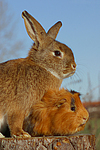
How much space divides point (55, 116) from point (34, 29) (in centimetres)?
111

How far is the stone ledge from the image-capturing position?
2756 mm

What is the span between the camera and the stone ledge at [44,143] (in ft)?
9.04

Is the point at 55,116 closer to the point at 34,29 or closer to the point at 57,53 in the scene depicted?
the point at 57,53

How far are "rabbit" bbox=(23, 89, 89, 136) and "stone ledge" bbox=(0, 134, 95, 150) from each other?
0.08 m

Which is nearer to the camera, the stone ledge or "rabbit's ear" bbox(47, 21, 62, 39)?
the stone ledge

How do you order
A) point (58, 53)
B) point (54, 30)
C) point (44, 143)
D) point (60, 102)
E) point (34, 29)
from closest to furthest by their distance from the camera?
point (44, 143) → point (60, 102) → point (58, 53) → point (34, 29) → point (54, 30)

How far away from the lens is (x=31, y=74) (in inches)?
119

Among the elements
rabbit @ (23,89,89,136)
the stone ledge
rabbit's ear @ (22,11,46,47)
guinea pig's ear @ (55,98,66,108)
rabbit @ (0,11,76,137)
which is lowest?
the stone ledge

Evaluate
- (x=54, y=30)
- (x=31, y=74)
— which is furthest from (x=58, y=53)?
(x=54, y=30)

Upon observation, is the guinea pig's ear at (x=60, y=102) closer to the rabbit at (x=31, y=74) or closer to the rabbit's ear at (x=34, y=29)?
the rabbit at (x=31, y=74)

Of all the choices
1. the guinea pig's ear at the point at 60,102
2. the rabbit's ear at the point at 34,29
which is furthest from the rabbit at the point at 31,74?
the guinea pig's ear at the point at 60,102

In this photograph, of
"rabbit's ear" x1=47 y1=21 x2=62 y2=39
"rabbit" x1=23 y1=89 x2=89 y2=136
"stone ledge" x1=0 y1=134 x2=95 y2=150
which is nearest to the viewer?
"stone ledge" x1=0 y1=134 x2=95 y2=150

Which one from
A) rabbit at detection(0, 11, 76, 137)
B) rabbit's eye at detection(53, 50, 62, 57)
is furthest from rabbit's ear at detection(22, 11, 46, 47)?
rabbit's eye at detection(53, 50, 62, 57)

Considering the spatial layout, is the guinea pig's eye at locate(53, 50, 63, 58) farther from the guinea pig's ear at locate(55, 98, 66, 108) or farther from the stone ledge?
the stone ledge
